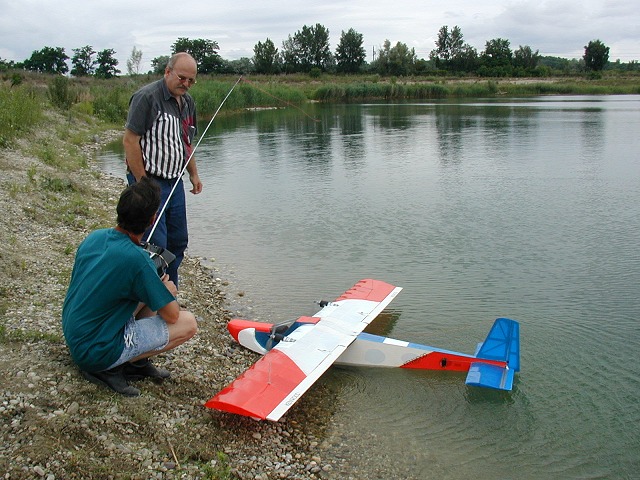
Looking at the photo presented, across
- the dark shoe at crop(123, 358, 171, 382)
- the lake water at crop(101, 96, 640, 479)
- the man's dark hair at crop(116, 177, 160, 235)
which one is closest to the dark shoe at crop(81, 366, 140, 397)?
the dark shoe at crop(123, 358, 171, 382)

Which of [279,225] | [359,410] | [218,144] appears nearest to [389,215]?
[279,225]

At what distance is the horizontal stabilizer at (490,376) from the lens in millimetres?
5812

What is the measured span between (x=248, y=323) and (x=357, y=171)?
1328cm

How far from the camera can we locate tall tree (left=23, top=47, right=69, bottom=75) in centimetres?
7338

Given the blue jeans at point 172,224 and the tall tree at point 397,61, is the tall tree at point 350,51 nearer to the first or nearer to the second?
the tall tree at point 397,61

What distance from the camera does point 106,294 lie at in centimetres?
430

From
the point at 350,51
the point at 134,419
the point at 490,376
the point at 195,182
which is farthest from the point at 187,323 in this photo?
the point at 350,51

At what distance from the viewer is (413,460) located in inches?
199

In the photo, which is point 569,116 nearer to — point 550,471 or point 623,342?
point 623,342

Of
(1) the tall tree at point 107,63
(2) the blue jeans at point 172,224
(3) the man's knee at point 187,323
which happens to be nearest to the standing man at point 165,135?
(2) the blue jeans at point 172,224

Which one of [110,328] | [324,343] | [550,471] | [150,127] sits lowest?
[550,471]

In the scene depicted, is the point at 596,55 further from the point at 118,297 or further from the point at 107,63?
the point at 118,297

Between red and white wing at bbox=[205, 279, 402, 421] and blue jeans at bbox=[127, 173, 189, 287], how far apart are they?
1.50 metres

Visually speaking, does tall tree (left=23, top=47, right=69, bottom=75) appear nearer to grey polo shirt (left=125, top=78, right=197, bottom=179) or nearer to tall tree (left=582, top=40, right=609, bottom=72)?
grey polo shirt (left=125, top=78, right=197, bottom=179)
